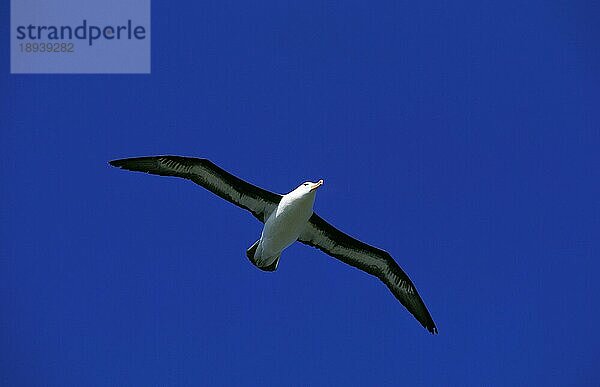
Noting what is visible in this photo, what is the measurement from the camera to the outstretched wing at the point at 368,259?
65.3 feet

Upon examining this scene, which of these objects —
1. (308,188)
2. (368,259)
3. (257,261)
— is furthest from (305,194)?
(368,259)

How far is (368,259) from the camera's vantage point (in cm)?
2034

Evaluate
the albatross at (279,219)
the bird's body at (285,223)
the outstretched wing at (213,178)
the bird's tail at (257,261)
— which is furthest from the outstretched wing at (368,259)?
the outstretched wing at (213,178)

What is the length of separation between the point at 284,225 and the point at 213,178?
1662 millimetres

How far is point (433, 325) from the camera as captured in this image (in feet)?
68.1

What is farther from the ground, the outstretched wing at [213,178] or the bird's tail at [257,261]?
the outstretched wing at [213,178]

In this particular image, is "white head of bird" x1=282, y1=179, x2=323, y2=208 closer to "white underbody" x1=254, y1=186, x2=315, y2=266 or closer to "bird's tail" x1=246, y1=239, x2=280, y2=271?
"white underbody" x1=254, y1=186, x2=315, y2=266

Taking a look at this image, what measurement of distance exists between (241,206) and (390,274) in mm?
3351

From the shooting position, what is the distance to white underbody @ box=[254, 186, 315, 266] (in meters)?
18.5

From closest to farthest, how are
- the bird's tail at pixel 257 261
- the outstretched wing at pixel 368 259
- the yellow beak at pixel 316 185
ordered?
the yellow beak at pixel 316 185
the bird's tail at pixel 257 261
the outstretched wing at pixel 368 259

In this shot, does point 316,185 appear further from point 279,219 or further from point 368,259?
point 368,259

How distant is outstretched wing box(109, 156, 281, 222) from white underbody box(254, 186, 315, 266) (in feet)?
0.94

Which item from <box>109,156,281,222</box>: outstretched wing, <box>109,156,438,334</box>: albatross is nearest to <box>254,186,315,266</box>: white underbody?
<box>109,156,438,334</box>: albatross

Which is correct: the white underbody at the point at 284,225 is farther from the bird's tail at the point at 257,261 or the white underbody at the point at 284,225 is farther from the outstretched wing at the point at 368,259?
the outstretched wing at the point at 368,259
